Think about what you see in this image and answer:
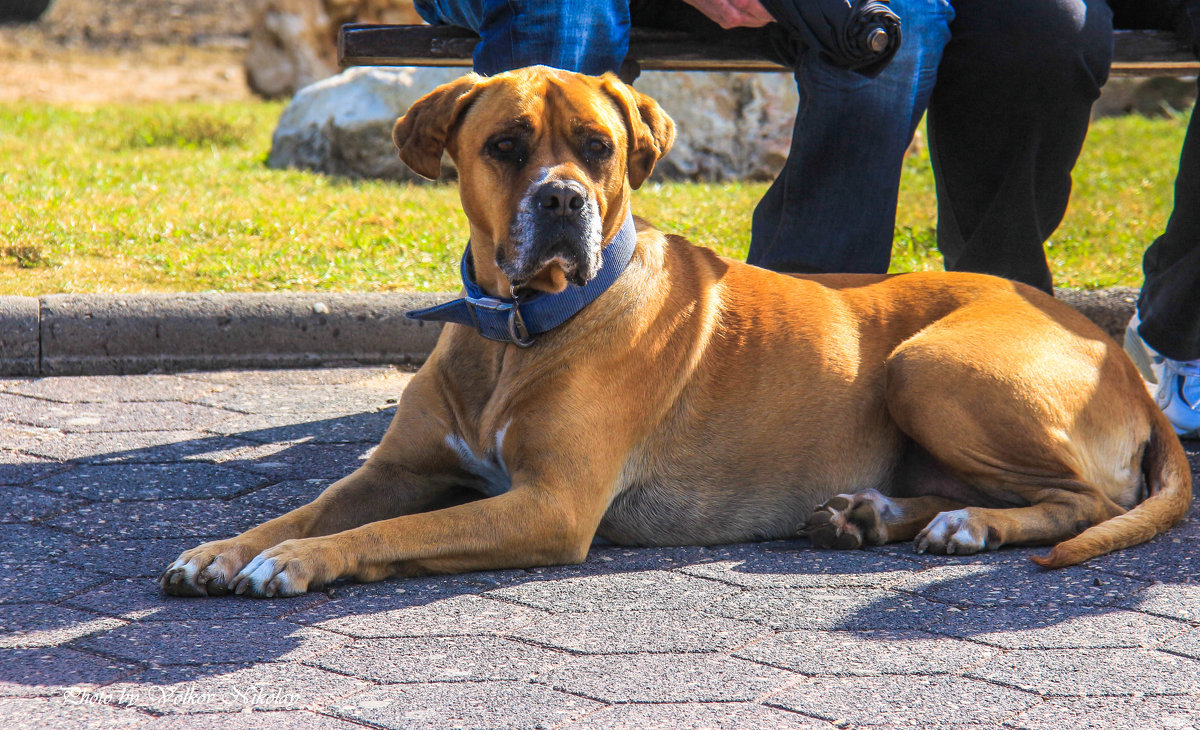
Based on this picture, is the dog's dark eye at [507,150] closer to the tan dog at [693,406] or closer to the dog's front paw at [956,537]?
the tan dog at [693,406]

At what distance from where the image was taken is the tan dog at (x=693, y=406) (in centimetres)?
320

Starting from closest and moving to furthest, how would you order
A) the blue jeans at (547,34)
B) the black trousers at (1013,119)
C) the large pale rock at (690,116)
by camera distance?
the blue jeans at (547,34), the black trousers at (1013,119), the large pale rock at (690,116)

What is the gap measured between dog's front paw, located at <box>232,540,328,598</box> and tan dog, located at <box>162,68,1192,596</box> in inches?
6.8

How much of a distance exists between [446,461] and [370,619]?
758 millimetres

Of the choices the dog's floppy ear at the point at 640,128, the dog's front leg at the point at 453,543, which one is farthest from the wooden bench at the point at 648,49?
the dog's front leg at the point at 453,543

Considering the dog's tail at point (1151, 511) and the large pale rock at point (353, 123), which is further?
the large pale rock at point (353, 123)

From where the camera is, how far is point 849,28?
3.97 meters

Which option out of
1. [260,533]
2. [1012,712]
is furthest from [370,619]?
[1012,712]

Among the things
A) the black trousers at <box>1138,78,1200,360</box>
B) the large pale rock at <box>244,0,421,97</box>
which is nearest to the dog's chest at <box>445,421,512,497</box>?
the black trousers at <box>1138,78,1200,360</box>

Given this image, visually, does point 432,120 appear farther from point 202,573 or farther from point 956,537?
point 956,537

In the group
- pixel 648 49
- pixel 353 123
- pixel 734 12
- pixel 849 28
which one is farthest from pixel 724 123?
pixel 849 28

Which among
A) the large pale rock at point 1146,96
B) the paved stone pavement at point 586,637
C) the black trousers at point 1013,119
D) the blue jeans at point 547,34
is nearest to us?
the paved stone pavement at point 586,637

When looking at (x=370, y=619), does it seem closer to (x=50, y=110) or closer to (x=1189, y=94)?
(x=50, y=110)

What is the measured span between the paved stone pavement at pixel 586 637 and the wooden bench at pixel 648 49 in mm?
1731
